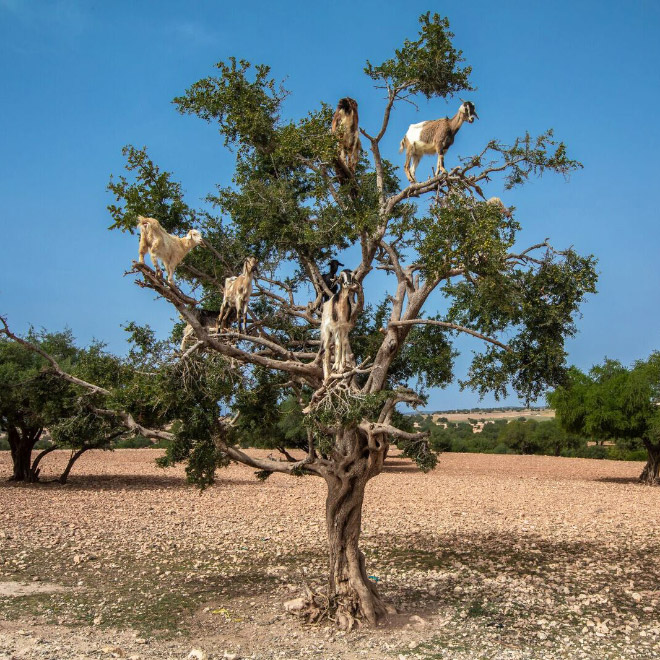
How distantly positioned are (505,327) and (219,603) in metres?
5.68

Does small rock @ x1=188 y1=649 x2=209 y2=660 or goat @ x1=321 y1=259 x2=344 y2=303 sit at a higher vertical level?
goat @ x1=321 y1=259 x2=344 y2=303

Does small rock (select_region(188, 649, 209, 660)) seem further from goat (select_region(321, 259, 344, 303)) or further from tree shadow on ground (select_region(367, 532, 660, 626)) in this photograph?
goat (select_region(321, 259, 344, 303))

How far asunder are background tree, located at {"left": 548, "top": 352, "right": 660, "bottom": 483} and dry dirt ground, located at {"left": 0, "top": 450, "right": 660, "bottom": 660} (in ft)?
9.88

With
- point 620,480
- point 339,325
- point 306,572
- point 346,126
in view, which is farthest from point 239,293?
point 620,480

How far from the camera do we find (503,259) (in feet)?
28.5

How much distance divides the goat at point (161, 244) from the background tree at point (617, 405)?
66.0 ft

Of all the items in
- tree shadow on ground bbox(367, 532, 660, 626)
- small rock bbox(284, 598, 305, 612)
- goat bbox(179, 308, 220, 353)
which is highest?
goat bbox(179, 308, 220, 353)

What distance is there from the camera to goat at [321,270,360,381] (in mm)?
7566

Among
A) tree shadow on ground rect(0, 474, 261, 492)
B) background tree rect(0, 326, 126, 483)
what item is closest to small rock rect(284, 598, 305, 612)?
background tree rect(0, 326, 126, 483)

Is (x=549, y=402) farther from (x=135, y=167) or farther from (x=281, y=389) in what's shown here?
(x=135, y=167)

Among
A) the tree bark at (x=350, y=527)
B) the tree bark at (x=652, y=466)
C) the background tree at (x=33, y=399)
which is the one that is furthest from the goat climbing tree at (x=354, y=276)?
the tree bark at (x=652, y=466)

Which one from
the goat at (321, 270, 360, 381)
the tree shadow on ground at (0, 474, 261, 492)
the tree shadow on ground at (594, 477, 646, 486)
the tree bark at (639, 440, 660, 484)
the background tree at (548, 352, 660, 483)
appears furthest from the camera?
the tree shadow on ground at (594, 477, 646, 486)

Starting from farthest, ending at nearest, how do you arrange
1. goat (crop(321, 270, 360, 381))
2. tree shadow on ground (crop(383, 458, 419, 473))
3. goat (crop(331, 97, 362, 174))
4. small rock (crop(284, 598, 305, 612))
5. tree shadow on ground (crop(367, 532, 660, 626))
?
tree shadow on ground (crop(383, 458, 419, 473)) → tree shadow on ground (crop(367, 532, 660, 626)) → small rock (crop(284, 598, 305, 612)) → goat (crop(331, 97, 362, 174)) → goat (crop(321, 270, 360, 381))

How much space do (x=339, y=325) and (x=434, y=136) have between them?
3756 millimetres
